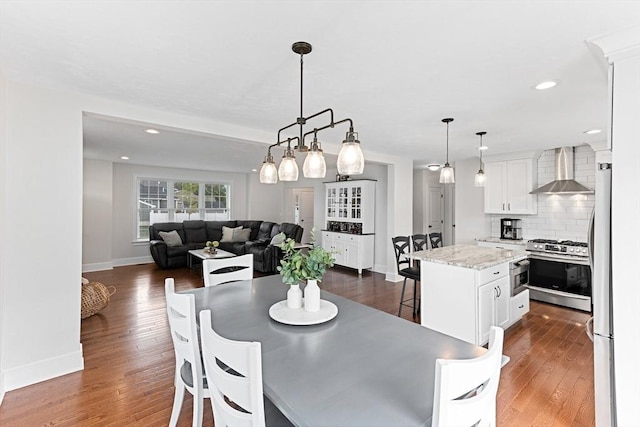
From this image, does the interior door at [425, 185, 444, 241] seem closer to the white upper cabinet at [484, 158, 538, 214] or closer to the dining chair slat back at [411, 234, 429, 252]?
the white upper cabinet at [484, 158, 538, 214]

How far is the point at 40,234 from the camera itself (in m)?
2.46

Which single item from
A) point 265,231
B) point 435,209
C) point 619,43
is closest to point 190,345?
point 619,43

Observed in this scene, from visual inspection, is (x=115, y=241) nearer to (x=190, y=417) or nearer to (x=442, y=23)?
(x=190, y=417)

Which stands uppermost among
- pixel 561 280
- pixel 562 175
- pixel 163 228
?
pixel 562 175

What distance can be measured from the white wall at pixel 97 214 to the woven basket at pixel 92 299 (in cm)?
306

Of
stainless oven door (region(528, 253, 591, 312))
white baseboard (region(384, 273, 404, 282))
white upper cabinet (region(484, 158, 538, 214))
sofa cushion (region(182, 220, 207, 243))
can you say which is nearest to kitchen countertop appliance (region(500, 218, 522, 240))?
white upper cabinet (region(484, 158, 538, 214))

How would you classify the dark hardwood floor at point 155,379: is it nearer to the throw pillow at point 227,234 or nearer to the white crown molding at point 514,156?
the white crown molding at point 514,156

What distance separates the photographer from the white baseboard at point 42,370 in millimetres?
2336

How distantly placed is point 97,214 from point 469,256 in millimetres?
7052

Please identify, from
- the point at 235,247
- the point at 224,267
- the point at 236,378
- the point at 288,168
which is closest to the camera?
the point at 236,378

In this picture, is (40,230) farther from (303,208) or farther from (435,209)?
(435,209)

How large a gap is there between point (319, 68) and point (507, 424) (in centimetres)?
270

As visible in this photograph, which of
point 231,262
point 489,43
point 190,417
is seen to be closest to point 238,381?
point 190,417

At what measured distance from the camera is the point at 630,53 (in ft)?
5.32
